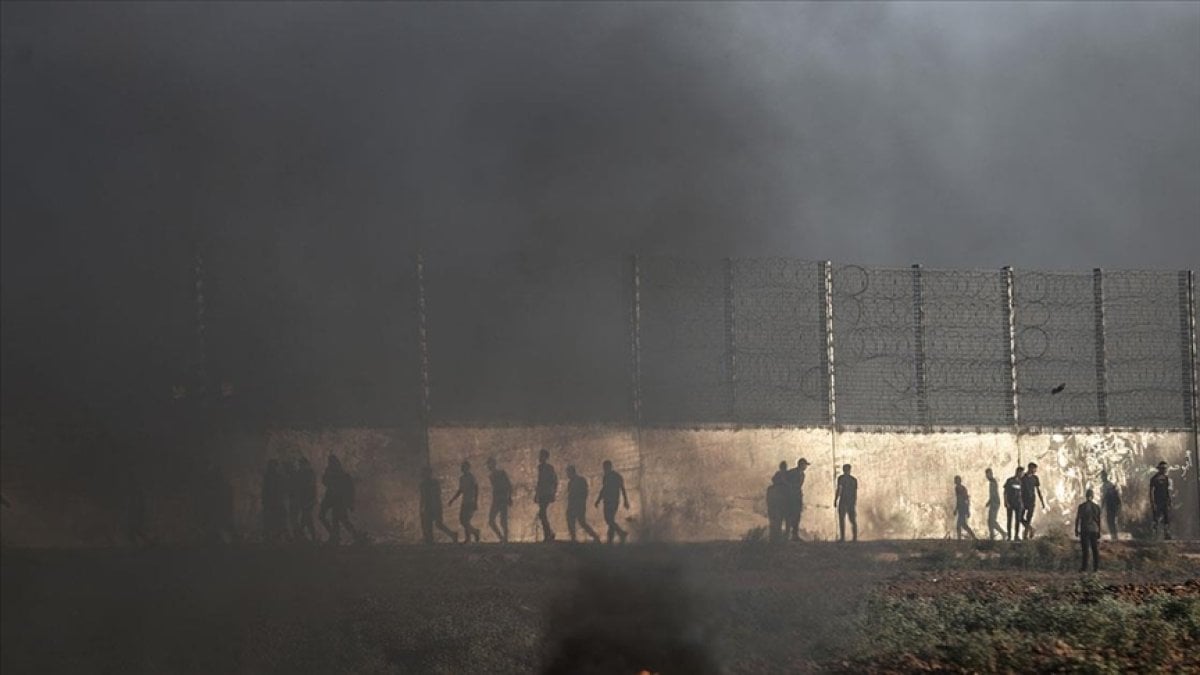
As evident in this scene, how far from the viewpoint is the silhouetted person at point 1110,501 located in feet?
95.5

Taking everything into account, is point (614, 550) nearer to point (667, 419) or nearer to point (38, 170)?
point (667, 419)

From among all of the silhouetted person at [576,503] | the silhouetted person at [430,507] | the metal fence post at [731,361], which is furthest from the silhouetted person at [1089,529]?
the silhouetted person at [430,507]

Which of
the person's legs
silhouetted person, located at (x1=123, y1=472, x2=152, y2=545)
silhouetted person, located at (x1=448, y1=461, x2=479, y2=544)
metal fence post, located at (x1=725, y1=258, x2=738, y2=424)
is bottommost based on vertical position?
the person's legs

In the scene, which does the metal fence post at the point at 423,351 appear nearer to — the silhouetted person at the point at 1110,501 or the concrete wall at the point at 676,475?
the concrete wall at the point at 676,475

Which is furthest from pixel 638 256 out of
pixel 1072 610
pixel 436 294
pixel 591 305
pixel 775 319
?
pixel 1072 610

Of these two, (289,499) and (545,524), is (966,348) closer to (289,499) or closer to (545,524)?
(545,524)

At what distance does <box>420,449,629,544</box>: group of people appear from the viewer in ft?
69.9

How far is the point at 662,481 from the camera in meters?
23.2

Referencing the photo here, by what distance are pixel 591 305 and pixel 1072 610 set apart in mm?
7439

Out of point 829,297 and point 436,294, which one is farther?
point 829,297

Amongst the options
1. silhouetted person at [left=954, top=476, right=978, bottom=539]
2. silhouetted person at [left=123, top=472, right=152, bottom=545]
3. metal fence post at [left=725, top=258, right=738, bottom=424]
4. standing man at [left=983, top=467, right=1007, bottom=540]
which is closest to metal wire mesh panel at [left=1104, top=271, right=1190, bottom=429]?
standing man at [left=983, top=467, right=1007, bottom=540]

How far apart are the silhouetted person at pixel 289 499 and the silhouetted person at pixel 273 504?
0.08 ft

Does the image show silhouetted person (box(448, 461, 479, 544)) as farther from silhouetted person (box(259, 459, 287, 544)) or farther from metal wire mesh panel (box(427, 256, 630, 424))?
silhouetted person (box(259, 459, 287, 544))

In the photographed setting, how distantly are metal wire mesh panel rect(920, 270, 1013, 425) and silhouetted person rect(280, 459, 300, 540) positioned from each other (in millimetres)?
12703
